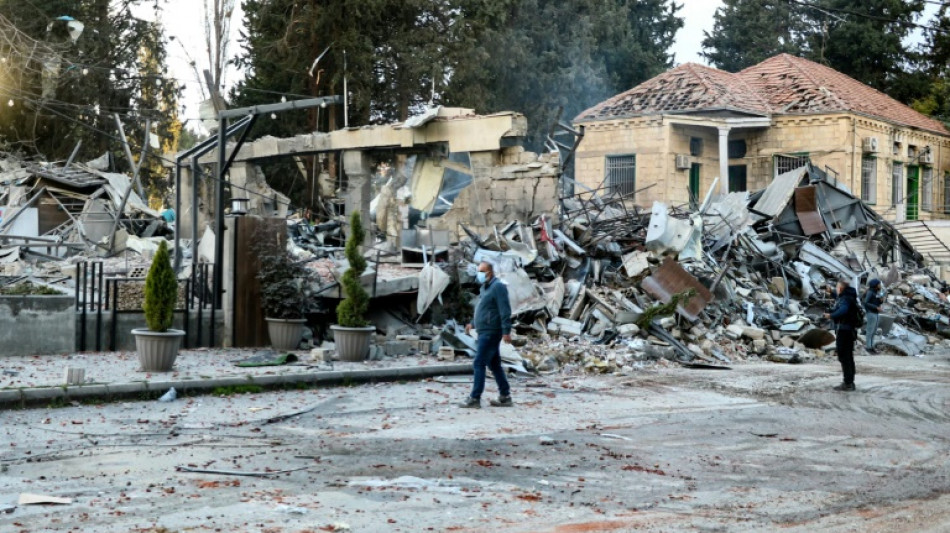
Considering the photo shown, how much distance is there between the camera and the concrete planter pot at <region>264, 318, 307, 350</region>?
52.9ft

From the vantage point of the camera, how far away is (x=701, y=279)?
2158cm

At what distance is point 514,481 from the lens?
7.61m

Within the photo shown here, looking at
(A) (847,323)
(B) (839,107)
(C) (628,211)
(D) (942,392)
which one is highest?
(B) (839,107)

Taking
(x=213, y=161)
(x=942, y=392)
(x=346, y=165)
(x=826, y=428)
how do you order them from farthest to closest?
(x=213, y=161)
(x=346, y=165)
(x=942, y=392)
(x=826, y=428)

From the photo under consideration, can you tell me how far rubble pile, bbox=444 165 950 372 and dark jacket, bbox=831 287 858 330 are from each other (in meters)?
3.46

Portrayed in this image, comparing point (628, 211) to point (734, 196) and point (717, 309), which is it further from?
point (717, 309)

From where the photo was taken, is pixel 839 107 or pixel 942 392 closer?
pixel 942 392

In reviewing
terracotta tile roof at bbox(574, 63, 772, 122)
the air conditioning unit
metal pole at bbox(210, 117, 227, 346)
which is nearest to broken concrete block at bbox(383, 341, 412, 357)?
metal pole at bbox(210, 117, 227, 346)

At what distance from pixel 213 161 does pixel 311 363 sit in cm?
1719

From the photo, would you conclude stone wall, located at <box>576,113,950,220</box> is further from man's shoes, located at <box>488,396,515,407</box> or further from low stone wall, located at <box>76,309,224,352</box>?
man's shoes, located at <box>488,396,515,407</box>

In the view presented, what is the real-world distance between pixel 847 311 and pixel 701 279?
23.2 feet

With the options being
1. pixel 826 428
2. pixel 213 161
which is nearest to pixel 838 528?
pixel 826 428

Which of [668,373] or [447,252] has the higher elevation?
[447,252]

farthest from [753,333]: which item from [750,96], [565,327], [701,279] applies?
[750,96]
